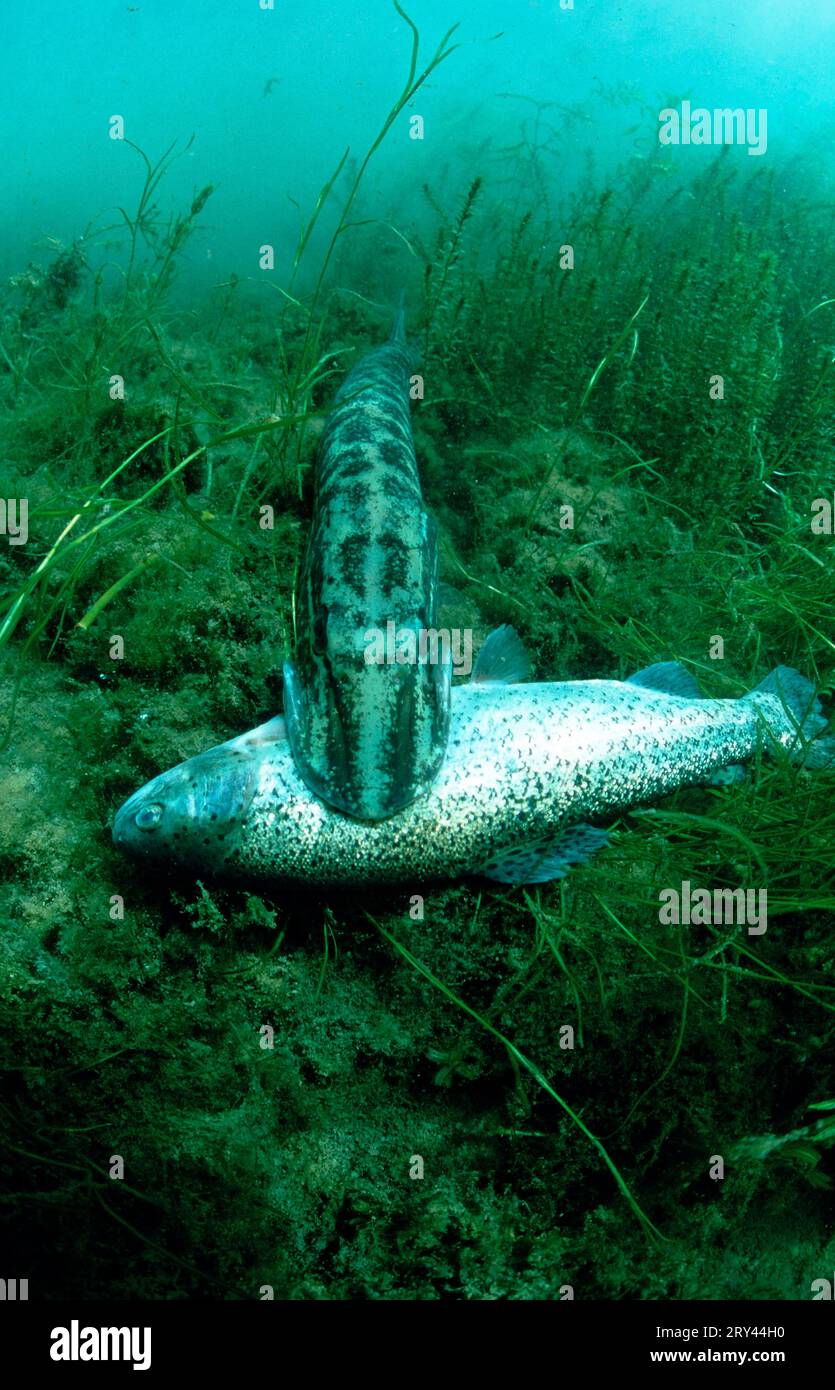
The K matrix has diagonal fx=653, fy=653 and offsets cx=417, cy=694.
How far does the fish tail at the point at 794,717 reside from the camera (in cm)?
352

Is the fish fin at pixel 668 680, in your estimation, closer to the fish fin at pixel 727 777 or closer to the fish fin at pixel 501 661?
the fish fin at pixel 727 777

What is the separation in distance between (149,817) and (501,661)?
6.31 ft

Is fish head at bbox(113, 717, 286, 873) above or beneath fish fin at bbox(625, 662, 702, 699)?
beneath

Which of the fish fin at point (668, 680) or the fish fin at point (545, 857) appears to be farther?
the fish fin at point (668, 680)

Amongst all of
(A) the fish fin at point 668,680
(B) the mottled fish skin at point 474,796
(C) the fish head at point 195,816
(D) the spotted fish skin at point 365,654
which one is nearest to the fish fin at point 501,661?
(B) the mottled fish skin at point 474,796

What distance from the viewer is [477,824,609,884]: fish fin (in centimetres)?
302

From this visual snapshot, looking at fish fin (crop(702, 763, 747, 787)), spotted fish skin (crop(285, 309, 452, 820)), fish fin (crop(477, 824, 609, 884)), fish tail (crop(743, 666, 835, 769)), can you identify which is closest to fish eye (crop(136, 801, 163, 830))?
spotted fish skin (crop(285, 309, 452, 820))

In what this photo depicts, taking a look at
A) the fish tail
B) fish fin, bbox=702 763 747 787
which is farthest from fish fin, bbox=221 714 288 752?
the fish tail

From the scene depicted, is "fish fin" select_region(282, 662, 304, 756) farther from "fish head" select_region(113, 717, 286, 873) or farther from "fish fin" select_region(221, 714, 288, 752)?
"fish head" select_region(113, 717, 286, 873)

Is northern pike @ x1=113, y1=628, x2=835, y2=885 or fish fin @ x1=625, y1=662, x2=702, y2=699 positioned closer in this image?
northern pike @ x1=113, y1=628, x2=835, y2=885

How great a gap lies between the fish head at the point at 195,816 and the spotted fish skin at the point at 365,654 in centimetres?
28

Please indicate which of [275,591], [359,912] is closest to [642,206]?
[275,591]
